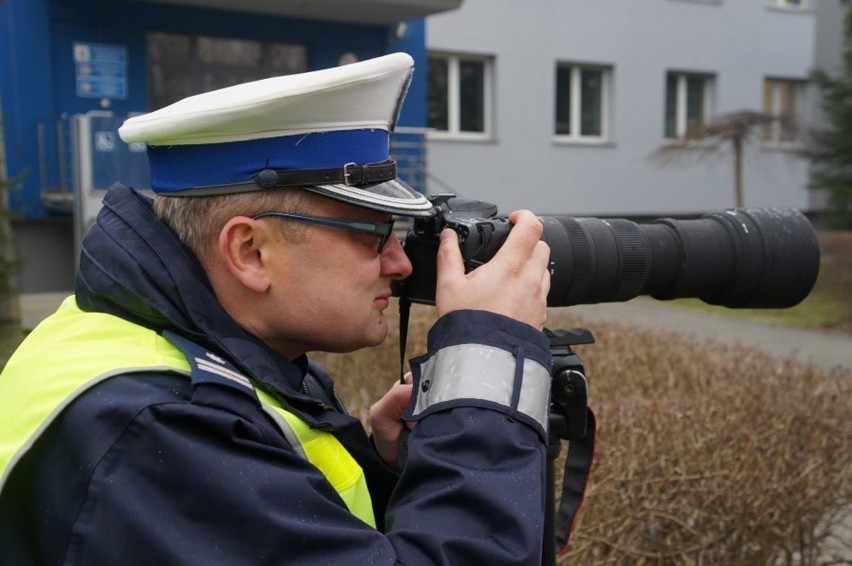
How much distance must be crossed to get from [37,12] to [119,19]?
958 mm

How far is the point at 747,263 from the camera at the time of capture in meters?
1.73

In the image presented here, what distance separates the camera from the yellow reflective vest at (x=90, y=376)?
106 centimetres

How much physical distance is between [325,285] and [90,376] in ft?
1.09

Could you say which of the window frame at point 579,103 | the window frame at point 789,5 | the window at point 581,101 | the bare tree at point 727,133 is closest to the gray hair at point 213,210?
the bare tree at point 727,133

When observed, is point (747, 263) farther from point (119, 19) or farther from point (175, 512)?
point (119, 19)

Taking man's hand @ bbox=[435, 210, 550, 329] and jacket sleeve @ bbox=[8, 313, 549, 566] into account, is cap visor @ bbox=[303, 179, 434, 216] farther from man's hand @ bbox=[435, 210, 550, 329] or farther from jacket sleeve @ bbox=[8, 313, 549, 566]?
jacket sleeve @ bbox=[8, 313, 549, 566]

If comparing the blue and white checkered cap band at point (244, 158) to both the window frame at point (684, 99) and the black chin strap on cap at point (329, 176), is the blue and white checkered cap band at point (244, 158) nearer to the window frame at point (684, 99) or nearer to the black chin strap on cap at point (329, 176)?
the black chin strap on cap at point (329, 176)

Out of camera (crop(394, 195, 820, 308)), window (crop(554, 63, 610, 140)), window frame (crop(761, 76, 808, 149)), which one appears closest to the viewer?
camera (crop(394, 195, 820, 308))

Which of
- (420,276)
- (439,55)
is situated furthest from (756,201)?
(420,276)

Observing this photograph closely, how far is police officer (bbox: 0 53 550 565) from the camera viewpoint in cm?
103

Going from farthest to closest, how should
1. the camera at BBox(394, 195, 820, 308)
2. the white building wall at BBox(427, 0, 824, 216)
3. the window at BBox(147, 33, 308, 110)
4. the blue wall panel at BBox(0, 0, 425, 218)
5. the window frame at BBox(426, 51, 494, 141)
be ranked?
the white building wall at BBox(427, 0, 824, 216)
the window frame at BBox(426, 51, 494, 141)
the window at BBox(147, 33, 308, 110)
the blue wall panel at BBox(0, 0, 425, 218)
the camera at BBox(394, 195, 820, 308)

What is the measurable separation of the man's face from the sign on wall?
10.9 meters

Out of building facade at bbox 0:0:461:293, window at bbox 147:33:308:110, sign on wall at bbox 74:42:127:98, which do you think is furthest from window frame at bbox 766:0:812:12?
sign on wall at bbox 74:42:127:98

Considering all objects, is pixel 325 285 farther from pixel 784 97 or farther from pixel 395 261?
pixel 784 97
